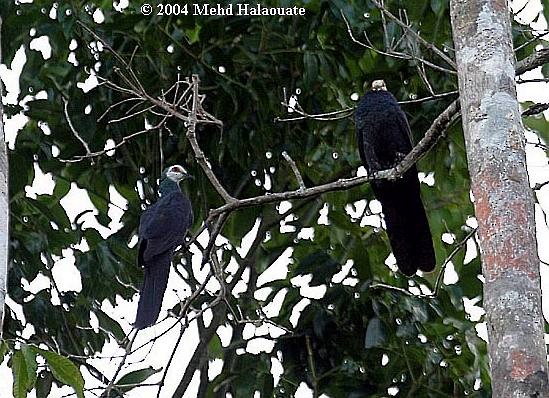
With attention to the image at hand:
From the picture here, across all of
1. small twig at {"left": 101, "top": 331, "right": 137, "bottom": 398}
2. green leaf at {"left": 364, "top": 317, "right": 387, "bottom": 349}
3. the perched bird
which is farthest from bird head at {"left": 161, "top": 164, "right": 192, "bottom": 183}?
small twig at {"left": 101, "top": 331, "right": 137, "bottom": 398}

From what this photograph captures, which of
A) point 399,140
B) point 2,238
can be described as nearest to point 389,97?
point 399,140

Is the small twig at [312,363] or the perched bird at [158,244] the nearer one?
the perched bird at [158,244]

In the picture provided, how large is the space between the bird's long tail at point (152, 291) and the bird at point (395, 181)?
0.65 m

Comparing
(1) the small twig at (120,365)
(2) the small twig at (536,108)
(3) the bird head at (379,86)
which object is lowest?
(1) the small twig at (120,365)

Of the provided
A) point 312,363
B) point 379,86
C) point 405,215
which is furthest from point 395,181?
point 312,363

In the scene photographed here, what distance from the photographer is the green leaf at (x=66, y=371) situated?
6.95 ft

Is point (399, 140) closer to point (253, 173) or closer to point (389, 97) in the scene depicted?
point (389, 97)

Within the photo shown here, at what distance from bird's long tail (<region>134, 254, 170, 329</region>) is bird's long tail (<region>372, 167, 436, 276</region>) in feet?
2.16

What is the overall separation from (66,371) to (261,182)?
1.76 m

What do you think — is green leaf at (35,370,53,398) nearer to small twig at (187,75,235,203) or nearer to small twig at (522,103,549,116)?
small twig at (187,75,235,203)

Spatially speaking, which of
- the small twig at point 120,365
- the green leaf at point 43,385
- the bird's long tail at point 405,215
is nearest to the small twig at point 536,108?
the bird's long tail at point 405,215

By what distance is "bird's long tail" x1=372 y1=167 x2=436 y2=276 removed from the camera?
3152 mm

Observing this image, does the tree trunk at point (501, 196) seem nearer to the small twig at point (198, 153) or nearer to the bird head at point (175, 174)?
the small twig at point (198, 153)

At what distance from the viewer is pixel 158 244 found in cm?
297
